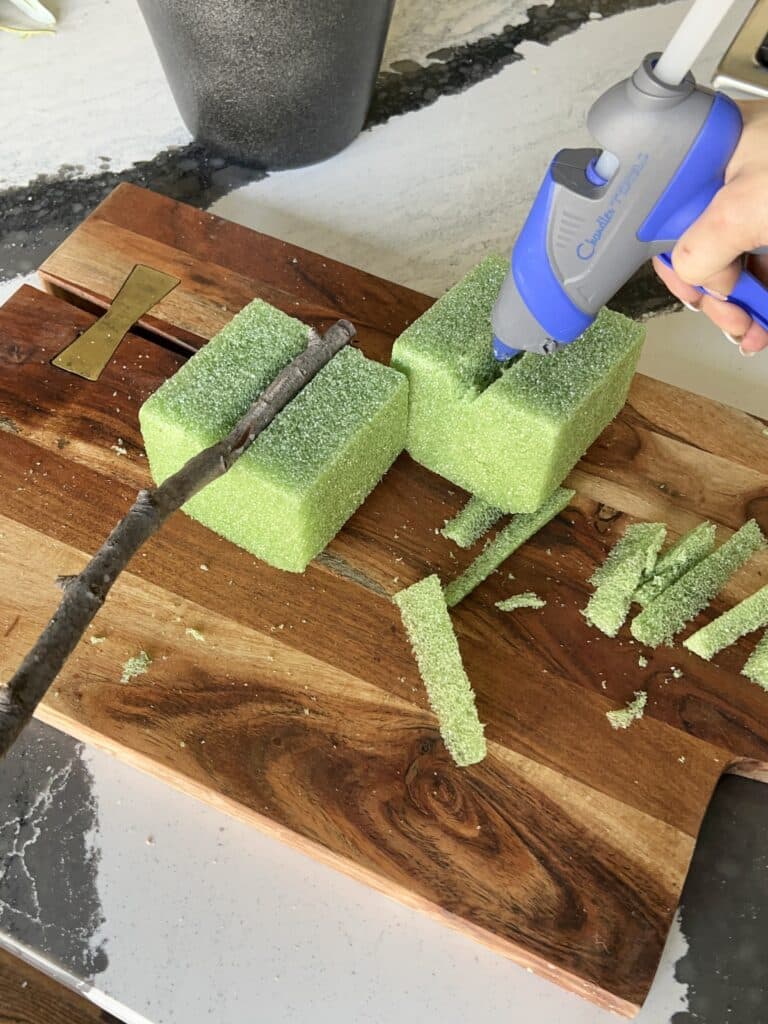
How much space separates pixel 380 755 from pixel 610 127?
0.67 meters

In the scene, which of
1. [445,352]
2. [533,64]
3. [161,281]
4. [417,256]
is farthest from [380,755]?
[533,64]

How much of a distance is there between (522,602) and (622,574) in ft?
0.42

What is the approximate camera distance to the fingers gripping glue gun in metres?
0.85

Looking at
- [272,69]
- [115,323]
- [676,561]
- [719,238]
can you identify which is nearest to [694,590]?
[676,561]

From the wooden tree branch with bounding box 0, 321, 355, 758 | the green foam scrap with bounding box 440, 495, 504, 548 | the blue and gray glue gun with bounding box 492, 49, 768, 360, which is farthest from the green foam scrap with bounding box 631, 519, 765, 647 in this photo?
the wooden tree branch with bounding box 0, 321, 355, 758

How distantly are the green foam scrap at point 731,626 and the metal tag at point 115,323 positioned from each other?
86 cm

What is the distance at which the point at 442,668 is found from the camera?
3.54ft

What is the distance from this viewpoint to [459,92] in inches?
73.5

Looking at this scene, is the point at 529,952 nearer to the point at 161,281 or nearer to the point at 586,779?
the point at 586,779

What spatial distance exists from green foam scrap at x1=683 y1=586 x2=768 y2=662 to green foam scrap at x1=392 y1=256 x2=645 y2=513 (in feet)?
0.83

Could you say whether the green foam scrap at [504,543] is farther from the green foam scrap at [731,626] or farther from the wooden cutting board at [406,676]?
the green foam scrap at [731,626]

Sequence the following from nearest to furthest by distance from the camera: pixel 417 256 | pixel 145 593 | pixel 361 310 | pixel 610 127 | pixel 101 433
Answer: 1. pixel 610 127
2. pixel 145 593
3. pixel 101 433
4. pixel 361 310
5. pixel 417 256

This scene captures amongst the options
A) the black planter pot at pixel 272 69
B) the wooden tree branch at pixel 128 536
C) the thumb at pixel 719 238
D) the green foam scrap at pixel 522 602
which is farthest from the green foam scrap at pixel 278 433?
the black planter pot at pixel 272 69

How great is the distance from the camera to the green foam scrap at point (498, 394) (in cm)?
112
